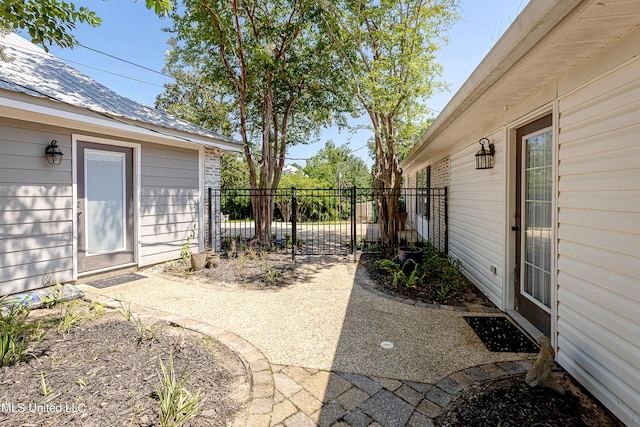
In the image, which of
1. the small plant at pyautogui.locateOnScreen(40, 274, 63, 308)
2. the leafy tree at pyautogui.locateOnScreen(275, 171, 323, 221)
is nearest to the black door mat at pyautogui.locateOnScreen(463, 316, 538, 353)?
the small plant at pyautogui.locateOnScreen(40, 274, 63, 308)

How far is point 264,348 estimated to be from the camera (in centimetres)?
288

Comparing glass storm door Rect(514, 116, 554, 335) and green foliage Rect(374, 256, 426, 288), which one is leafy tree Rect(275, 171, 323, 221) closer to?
green foliage Rect(374, 256, 426, 288)

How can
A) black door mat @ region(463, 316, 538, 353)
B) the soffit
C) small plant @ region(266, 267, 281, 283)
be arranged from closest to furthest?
the soffit < black door mat @ region(463, 316, 538, 353) < small plant @ region(266, 267, 281, 283)

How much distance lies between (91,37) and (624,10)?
10732 mm

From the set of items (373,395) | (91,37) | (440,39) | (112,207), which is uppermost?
(91,37)

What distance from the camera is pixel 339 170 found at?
2448 cm

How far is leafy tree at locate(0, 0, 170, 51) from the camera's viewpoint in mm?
2744

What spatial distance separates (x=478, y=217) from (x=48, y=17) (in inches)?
221

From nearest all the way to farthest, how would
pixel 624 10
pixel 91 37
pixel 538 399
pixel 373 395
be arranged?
pixel 624 10 < pixel 538 399 < pixel 373 395 < pixel 91 37

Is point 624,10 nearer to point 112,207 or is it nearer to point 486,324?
point 486,324

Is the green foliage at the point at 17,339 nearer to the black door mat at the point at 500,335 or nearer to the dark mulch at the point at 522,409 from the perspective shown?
the dark mulch at the point at 522,409

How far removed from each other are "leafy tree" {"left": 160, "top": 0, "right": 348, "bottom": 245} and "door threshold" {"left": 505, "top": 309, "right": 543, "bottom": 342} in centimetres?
582

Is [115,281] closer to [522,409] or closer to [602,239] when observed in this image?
[522,409]

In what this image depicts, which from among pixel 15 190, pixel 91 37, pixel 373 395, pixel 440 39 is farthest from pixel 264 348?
pixel 91 37
